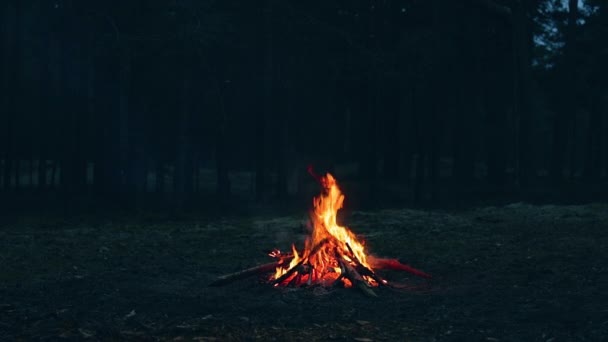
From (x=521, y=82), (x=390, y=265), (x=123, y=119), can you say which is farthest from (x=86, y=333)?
(x=521, y=82)

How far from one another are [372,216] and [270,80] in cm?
784

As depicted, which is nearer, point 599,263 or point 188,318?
point 188,318

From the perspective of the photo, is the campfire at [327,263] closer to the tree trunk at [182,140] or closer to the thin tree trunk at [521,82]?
the tree trunk at [182,140]

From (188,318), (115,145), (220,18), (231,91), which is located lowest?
(188,318)

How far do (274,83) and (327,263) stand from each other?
17.2 m

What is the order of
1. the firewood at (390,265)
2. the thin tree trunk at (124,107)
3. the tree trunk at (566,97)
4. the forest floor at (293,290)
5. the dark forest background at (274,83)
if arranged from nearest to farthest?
the forest floor at (293,290) → the firewood at (390,265) → the thin tree trunk at (124,107) → the dark forest background at (274,83) → the tree trunk at (566,97)

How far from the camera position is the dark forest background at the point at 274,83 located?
27.0m

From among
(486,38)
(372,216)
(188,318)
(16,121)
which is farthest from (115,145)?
(188,318)

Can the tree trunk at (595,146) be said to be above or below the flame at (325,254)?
above

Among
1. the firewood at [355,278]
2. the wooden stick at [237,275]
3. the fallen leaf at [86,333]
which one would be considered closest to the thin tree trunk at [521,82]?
the firewood at [355,278]

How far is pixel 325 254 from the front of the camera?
40.5 feet

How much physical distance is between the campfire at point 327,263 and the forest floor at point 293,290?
9.3 inches

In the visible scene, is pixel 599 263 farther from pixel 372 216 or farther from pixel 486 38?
pixel 486 38

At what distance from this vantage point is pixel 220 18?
25.5 meters
